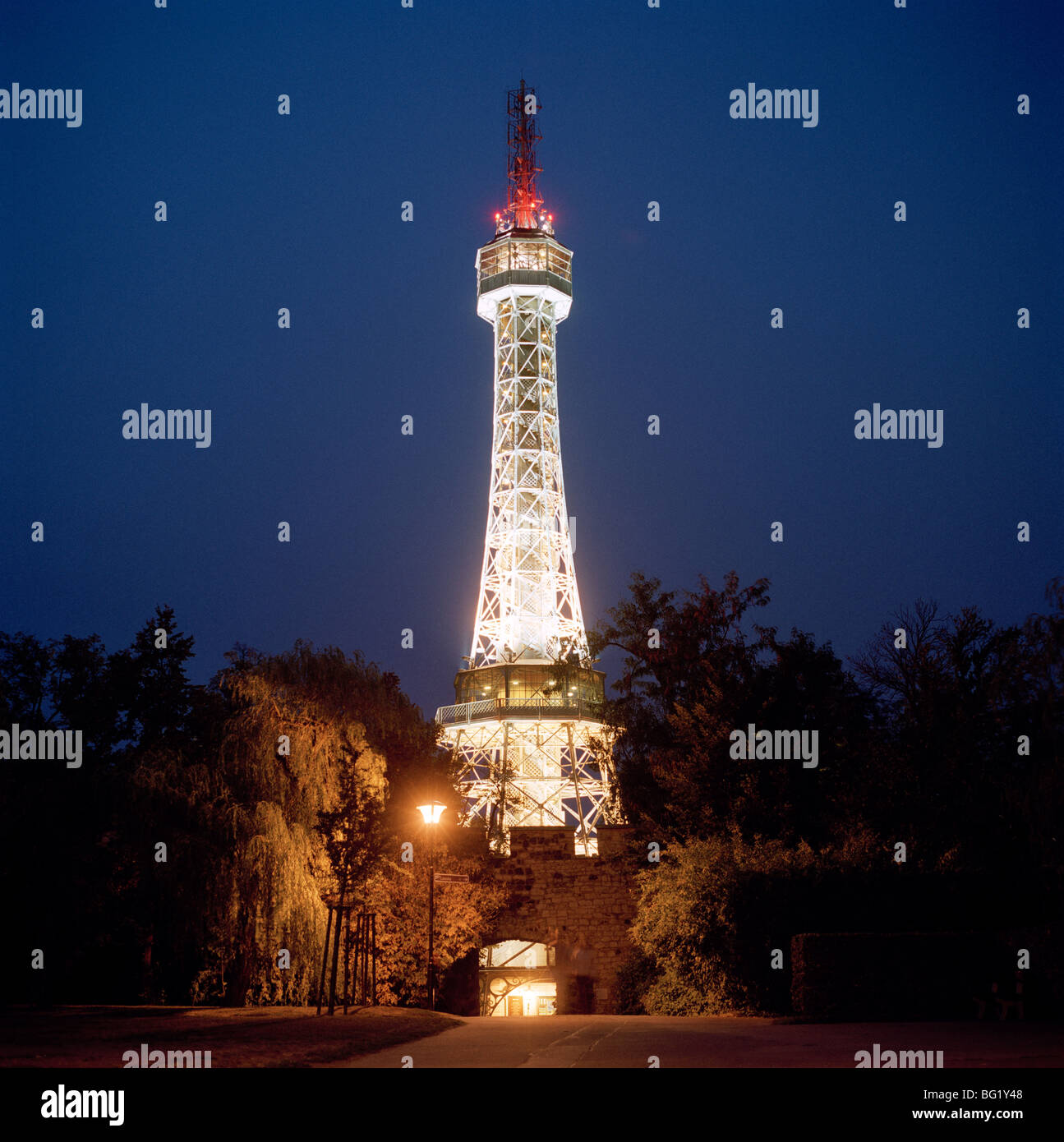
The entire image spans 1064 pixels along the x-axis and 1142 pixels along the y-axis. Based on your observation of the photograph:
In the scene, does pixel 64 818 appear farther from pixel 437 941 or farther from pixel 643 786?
pixel 643 786

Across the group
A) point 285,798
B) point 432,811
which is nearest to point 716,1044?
point 432,811

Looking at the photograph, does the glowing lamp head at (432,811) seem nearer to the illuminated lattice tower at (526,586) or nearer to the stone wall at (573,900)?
the stone wall at (573,900)

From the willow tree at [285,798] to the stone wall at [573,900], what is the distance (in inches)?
191

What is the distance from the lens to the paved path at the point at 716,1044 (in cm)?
1111

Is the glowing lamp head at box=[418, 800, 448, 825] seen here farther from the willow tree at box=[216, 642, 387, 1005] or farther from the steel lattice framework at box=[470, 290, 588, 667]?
the steel lattice framework at box=[470, 290, 588, 667]

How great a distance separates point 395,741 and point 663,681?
296 inches

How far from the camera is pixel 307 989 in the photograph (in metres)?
24.0

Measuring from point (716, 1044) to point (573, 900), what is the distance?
16.1 m

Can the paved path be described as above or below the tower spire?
below

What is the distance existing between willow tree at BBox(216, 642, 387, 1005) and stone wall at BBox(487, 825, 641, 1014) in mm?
4846

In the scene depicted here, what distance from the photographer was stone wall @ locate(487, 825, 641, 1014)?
2869 cm

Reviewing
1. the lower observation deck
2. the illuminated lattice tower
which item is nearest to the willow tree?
the illuminated lattice tower
